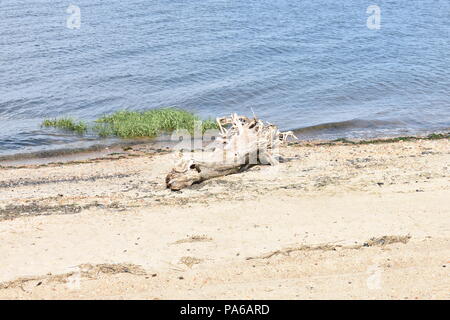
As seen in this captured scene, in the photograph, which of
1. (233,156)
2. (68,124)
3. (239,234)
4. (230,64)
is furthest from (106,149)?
(239,234)

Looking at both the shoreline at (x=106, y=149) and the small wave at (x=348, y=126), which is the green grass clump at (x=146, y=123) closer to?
the shoreline at (x=106, y=149)

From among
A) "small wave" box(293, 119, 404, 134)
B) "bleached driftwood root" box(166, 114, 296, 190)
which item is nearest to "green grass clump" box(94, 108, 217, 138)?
"small wave" box(293, 119, 404, 134)

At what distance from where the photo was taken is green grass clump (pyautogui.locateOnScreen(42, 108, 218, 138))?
1017 inches

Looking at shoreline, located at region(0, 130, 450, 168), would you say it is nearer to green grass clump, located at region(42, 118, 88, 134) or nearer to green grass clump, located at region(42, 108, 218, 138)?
green grass clump, located at region(42, 108, 218, 138)

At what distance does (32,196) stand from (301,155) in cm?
846

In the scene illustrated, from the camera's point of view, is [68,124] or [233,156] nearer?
[233,156]

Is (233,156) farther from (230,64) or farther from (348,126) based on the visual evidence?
(230,64)

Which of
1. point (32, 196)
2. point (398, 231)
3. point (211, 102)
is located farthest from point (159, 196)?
point (211, 102)

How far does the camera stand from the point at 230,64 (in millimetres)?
34281

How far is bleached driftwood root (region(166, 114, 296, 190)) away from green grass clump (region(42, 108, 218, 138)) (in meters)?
6.93

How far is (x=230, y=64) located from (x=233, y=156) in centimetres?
1671

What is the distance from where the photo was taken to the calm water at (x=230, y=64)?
28125mm

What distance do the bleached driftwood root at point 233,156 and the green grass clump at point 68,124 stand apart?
8.80 meters
